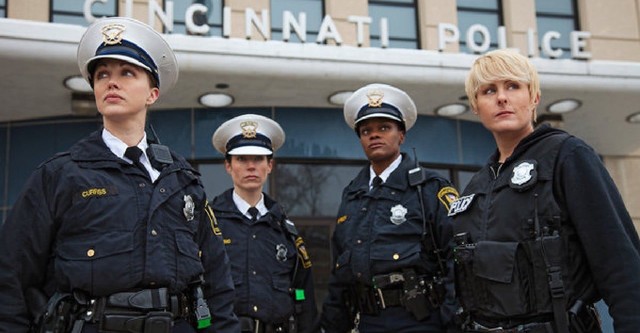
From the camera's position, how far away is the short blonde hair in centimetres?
269

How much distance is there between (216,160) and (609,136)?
619 centimetres

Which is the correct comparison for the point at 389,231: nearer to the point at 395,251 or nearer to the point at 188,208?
the point at 395,251

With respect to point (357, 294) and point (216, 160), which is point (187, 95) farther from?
point (357, 294)

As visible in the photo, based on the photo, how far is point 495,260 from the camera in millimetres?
2518

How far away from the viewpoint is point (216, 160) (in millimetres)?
8750

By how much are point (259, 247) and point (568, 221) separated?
2546mm

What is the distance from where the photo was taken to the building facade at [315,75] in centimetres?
744

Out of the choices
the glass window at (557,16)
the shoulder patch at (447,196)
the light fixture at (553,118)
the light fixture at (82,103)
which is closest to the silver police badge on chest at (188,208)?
the shoulder patch at (447,196)

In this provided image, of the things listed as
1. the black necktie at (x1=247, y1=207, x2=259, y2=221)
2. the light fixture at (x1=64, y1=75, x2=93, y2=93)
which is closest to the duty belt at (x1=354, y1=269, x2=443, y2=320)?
the black necktie at (x1=247, y1=207, x2=259, y2=221)

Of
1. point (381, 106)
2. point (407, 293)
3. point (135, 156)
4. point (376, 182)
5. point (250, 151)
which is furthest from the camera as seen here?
point (250, 151)

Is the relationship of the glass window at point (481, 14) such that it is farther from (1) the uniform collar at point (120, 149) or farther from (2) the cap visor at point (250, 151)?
(1) the uniform collar at point (120, 149)

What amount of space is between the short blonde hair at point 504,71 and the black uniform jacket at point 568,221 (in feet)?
0.71

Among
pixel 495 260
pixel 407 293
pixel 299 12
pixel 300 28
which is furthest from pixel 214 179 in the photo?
pixel 495 260

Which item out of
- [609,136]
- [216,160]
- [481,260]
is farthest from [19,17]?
[609,136]
